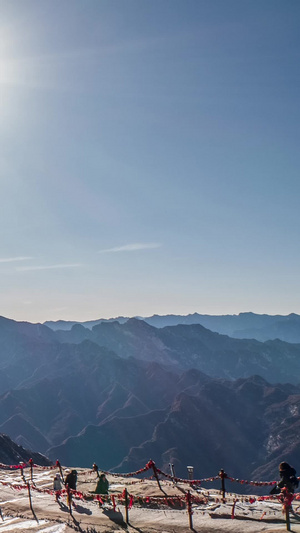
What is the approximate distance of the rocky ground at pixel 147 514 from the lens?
12086 millimetres

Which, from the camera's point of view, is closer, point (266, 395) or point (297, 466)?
point (297, 466)

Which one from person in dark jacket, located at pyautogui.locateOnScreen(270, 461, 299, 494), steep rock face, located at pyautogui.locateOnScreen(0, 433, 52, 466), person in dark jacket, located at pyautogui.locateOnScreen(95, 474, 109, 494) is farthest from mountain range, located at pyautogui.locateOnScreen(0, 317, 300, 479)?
person in dark jacket, located at pyautogui.locateOnScreen(270, 461, 299, 494)

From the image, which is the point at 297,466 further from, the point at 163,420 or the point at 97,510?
the point at 97,510

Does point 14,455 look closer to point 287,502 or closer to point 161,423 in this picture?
point 287,502

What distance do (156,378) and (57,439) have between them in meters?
61.7

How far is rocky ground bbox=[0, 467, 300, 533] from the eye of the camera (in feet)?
39.7

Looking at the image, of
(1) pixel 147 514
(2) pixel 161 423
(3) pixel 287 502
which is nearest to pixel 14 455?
(1) pixel 147 514

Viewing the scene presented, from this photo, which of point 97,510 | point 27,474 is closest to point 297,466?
point 27,474

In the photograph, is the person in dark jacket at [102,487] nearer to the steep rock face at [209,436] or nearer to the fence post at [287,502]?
the fence post at [287,502]

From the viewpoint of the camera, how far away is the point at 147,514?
46.1 ft

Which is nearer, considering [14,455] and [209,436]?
[14,455]

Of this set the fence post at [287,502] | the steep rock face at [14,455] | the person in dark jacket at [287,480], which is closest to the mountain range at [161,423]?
the steep rock face at [14,455]

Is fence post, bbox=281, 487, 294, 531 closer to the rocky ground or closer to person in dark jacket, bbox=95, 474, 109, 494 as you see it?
the rocky ground

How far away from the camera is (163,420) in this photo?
13250 cm
